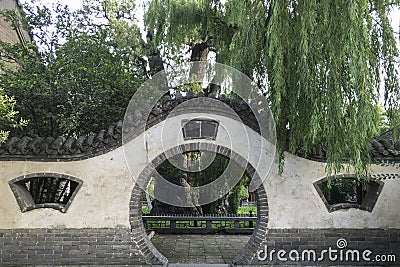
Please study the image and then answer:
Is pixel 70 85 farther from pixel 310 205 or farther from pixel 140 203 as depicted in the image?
pixel 310 205

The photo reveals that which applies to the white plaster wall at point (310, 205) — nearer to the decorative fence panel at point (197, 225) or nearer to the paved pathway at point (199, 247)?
the paved pathway at point (199, 247)

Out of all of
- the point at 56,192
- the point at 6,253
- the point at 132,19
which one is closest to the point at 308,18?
the point at 6,253

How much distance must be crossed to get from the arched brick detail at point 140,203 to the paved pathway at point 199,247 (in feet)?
2.27

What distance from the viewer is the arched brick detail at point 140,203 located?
647 cm

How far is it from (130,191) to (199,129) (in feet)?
5.22

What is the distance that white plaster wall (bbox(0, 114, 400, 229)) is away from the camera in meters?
6.45

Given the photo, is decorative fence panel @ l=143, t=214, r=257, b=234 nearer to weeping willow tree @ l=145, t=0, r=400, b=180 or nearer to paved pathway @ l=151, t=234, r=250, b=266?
paved pathway @ l=151, t=234, r=250, b=266

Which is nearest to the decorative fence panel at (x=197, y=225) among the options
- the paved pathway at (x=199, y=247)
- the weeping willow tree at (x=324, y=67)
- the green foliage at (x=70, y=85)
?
the paved pathway at (x=199, y=247)

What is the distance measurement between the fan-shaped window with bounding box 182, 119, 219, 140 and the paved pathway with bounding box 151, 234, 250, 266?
2.32m

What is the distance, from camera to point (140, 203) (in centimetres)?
657

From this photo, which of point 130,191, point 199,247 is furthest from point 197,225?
→ point 130,191

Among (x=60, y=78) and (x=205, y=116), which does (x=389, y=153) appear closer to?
(x=205, y=116)

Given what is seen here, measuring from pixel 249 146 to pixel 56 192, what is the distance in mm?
4760

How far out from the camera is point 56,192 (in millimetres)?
8695
